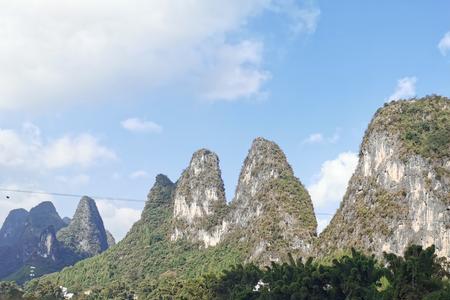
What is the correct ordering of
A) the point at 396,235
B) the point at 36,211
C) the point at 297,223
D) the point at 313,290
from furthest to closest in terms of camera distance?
the point at 36,211, the point at 297,223, the point at 396,235, the point at 313,290

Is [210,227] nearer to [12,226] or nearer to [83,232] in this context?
[83,232]

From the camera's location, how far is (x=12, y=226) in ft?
558

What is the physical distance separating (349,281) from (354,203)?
33854 mm

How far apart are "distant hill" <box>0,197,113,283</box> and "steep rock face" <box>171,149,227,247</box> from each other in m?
40.1

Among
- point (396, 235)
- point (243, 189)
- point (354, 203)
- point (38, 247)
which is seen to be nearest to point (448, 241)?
point (396, 235)

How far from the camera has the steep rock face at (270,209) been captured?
227ft

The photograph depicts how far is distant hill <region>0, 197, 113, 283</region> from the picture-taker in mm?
123562

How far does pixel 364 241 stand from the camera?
5425cm

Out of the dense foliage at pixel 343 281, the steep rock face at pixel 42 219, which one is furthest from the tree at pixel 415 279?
the steep rock face at pixel 42 219

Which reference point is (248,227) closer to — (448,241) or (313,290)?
(448,241)

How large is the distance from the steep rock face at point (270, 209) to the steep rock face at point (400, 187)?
6645 millimetres

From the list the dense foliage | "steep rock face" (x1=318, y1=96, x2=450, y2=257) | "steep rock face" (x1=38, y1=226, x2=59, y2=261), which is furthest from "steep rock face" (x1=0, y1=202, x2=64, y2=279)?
the dense foliage

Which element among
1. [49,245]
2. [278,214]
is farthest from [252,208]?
[49,245]

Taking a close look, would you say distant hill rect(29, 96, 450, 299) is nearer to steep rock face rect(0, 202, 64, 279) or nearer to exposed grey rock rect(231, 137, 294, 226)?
exposed grey rock rect(231, 137, 294, 226)
